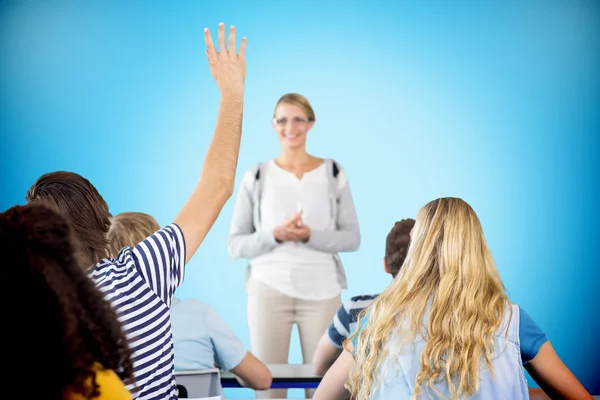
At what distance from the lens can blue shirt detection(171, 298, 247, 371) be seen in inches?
88.0

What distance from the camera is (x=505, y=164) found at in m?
5.14

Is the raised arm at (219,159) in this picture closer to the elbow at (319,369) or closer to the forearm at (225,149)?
the forearm at (225,149)

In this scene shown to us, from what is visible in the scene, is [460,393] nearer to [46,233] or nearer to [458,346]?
[458,346]

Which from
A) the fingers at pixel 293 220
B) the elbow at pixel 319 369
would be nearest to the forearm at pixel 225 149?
the elbow at pixel 319 369

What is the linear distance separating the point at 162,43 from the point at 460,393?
4.27m

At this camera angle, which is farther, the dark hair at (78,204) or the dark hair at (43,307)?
the dark hair at (78,204)

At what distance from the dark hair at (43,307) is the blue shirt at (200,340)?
152 cm

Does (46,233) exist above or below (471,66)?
below

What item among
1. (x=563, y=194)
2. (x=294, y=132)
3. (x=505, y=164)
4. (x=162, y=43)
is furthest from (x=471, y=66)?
(x=162, y=43)

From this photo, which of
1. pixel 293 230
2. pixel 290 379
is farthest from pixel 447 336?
pixel 293 230

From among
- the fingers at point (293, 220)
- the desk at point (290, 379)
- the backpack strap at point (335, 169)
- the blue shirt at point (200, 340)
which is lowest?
the desk at point (290, 379)

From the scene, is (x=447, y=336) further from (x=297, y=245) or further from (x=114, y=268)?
(x=297, y=245)

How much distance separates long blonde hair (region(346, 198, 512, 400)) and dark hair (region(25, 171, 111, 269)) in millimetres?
696

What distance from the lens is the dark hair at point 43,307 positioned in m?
0.69
